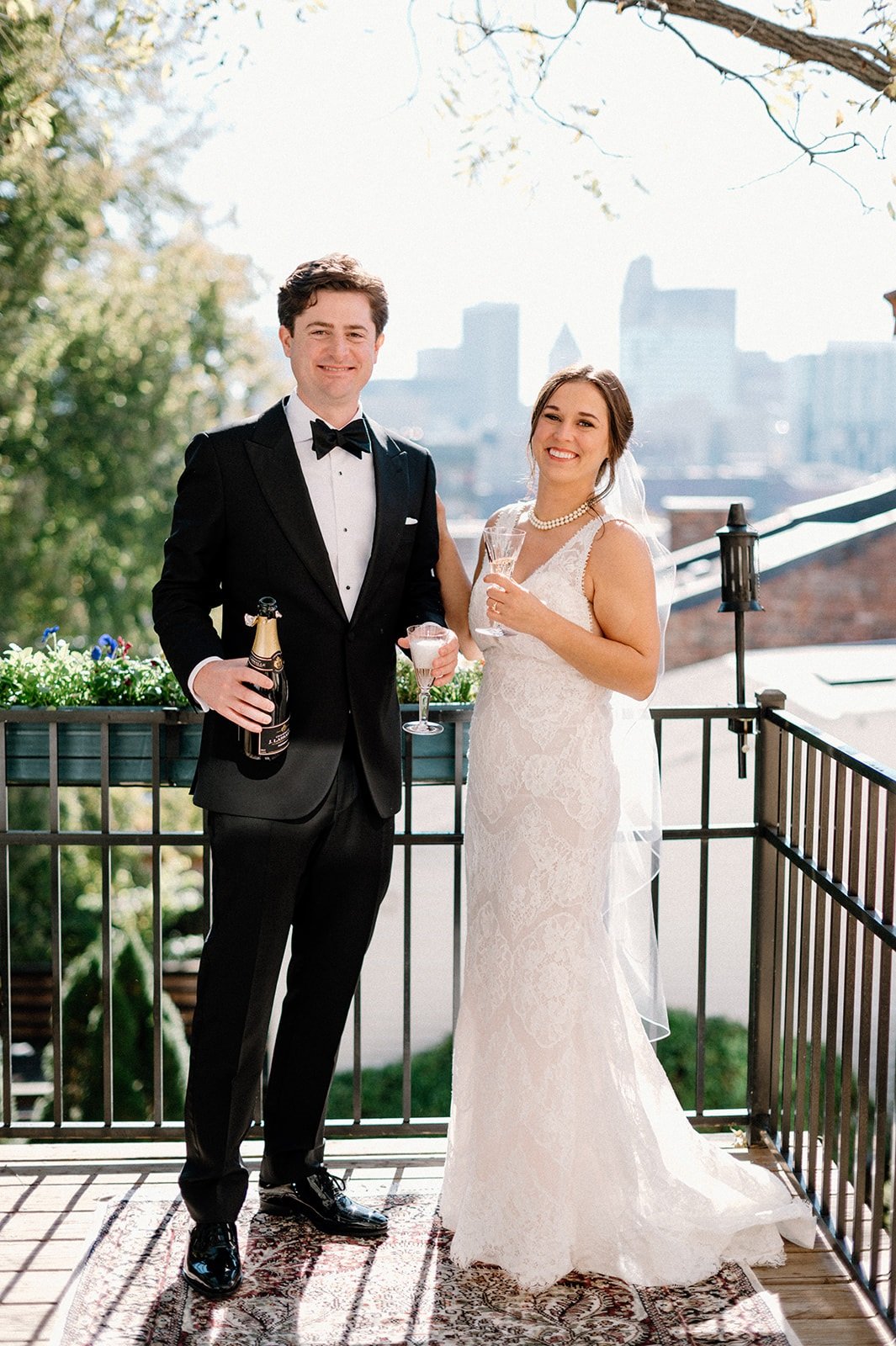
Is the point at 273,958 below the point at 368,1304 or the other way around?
the other way around

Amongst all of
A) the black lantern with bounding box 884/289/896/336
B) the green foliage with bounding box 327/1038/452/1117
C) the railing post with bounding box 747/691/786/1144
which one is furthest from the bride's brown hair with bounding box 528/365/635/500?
the green foliage with bounding box 327/1038/452/1117

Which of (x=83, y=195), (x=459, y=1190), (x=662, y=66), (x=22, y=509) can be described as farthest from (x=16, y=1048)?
(x=459, y=1190)

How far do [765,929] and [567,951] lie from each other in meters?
0.78

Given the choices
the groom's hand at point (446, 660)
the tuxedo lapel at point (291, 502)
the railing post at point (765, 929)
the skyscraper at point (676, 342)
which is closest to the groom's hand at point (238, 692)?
the tuxedo lapel at point (291, 502)

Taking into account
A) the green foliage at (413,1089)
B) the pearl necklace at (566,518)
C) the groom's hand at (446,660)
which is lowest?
the green foliage at (413,1089)

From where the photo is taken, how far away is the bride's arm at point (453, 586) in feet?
8.79

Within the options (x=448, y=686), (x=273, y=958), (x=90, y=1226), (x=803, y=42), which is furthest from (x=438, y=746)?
(x=803, y=42)

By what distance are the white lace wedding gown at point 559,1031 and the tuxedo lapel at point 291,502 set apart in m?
0.35

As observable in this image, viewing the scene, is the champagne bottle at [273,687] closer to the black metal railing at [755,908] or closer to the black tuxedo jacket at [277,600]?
the black tuxedo jacket at [277,600]

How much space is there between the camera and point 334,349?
2.40 meters

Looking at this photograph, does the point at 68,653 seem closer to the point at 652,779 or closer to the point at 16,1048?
the point at 652,779

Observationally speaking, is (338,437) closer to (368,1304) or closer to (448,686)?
(448,686)

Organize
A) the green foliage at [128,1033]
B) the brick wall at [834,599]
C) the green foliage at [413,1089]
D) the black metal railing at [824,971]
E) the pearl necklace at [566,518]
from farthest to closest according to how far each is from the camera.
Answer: the brick wall at [834,599] → the green foliage at [413,1089] → the green foliage at [128,1033] → the pearl necklace at [566,518] → the black metal railing at [824,971]

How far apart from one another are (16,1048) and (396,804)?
41.5 feet
